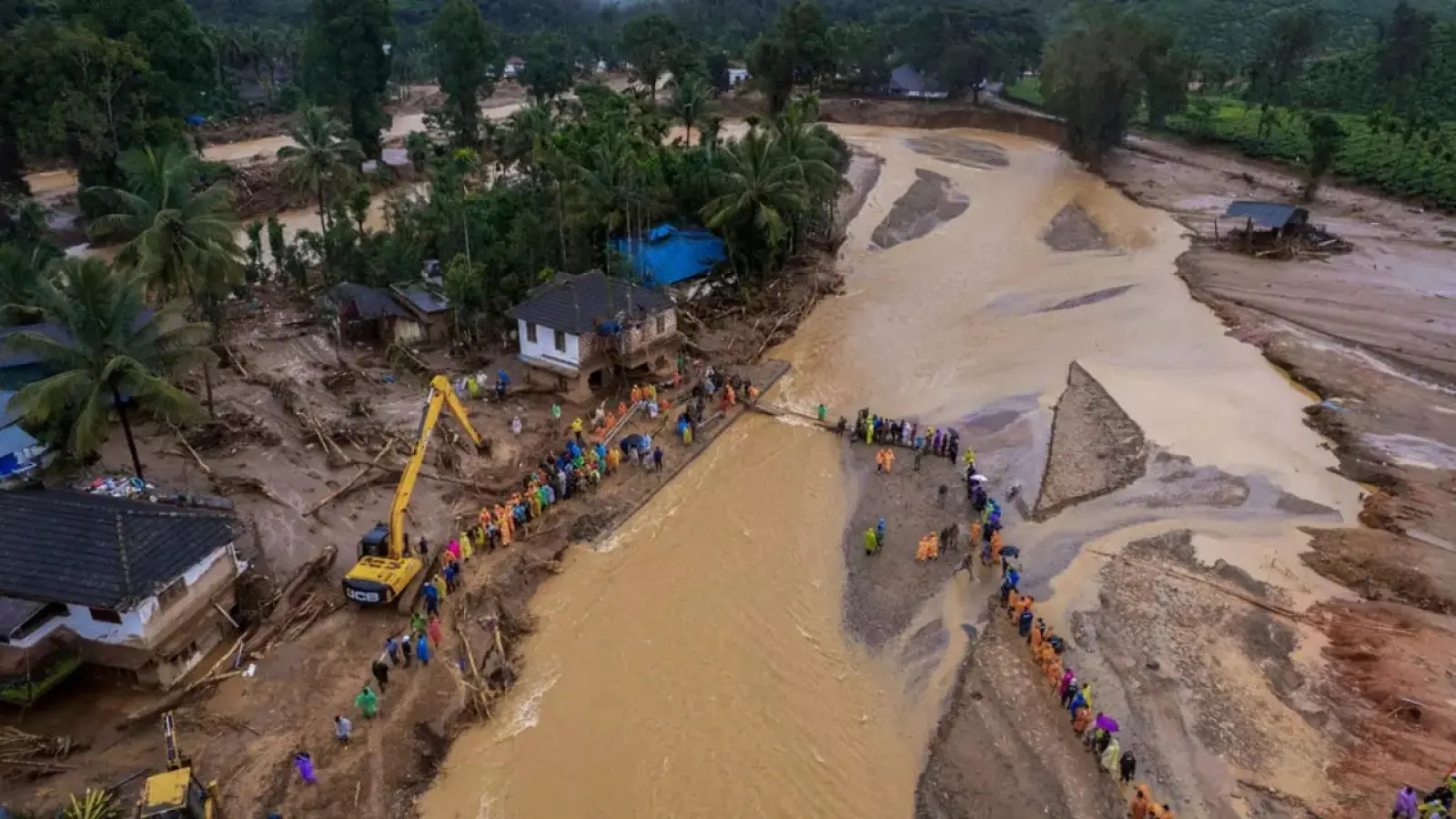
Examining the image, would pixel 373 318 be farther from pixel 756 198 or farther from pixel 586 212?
pixel 756 198

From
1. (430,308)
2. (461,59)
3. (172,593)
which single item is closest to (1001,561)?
(172,593)

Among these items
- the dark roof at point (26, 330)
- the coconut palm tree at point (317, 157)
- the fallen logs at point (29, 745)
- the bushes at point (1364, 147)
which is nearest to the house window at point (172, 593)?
the fallen logs at point (29, 745)

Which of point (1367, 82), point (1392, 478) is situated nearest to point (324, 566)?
point (1392, 478)

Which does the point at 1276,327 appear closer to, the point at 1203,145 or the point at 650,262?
the point at 650,262

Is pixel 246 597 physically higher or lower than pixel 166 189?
lower

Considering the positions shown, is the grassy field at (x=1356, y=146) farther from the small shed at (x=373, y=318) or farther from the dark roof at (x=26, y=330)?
the dark roof at (x=26, y=330)

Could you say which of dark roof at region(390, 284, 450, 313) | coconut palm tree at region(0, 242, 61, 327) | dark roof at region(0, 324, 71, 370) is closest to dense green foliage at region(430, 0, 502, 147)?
dark roof at region(390, 284, 450, 313)

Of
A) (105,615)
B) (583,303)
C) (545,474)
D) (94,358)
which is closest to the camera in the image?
(105,615)
